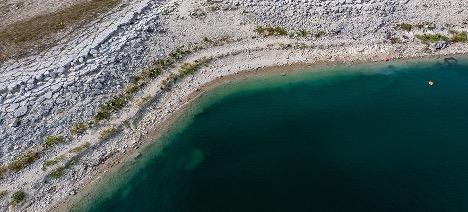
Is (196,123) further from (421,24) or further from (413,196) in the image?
(421,24)

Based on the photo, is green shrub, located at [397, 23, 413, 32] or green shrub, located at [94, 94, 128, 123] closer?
green shrub, located at [94, 94, 128, 123]

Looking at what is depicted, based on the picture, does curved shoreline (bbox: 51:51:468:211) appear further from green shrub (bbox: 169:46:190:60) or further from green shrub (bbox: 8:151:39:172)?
green shrub (bbox: 8:151:39:172)

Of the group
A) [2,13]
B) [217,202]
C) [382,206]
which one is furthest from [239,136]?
[2,13]

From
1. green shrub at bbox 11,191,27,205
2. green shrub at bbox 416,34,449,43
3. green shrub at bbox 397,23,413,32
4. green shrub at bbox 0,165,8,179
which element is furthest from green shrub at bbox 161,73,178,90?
green shrub at bbox 416,34,449,43

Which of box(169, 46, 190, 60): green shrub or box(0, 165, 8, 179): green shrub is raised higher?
box(169, 46, 190, 60): green shrub

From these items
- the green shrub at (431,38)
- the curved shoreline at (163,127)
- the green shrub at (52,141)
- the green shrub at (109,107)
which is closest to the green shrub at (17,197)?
the curved shoreline at (163,127)

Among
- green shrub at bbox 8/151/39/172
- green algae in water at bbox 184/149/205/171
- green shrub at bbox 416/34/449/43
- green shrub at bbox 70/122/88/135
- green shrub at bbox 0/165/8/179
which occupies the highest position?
green shrub at bbox 416/34/449/43
